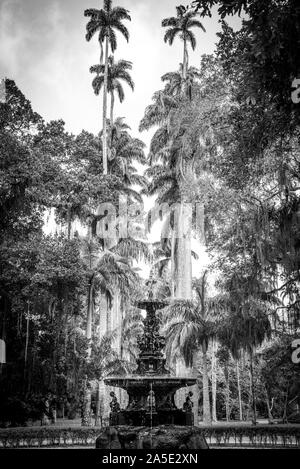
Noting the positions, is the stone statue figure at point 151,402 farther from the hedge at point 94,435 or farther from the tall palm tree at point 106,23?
the tall palm tree at point 106,23

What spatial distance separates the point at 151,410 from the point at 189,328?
766 centimetres

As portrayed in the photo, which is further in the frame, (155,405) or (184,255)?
(184,255)

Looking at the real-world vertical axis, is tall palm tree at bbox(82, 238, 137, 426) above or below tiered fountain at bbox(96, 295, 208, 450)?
above

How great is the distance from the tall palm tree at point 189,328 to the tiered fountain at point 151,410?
538cm

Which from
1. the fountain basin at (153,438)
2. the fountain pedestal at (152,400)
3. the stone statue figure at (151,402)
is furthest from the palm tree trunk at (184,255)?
the fountain basin at (153,438)

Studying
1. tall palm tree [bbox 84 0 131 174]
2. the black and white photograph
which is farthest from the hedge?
tall palm tree [bbox 84 0 131 174]

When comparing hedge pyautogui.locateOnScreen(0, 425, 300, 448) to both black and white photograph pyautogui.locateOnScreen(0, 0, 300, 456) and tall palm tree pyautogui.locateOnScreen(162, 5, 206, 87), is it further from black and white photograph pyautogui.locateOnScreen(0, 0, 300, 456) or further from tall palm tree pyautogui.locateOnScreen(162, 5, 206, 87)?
tall palm tree pyautogui.locateOnScreen(162, 5, 206, 87)

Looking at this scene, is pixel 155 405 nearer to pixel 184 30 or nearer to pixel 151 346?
pixel 151 346

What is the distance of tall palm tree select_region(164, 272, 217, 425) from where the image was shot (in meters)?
19.7

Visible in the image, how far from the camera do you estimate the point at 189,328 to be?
19.9m

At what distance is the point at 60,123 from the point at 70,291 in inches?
298

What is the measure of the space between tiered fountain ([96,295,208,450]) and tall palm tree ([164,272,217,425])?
538cm

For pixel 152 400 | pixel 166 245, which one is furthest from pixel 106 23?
pixel 152 400

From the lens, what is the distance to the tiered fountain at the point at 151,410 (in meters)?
10.7
